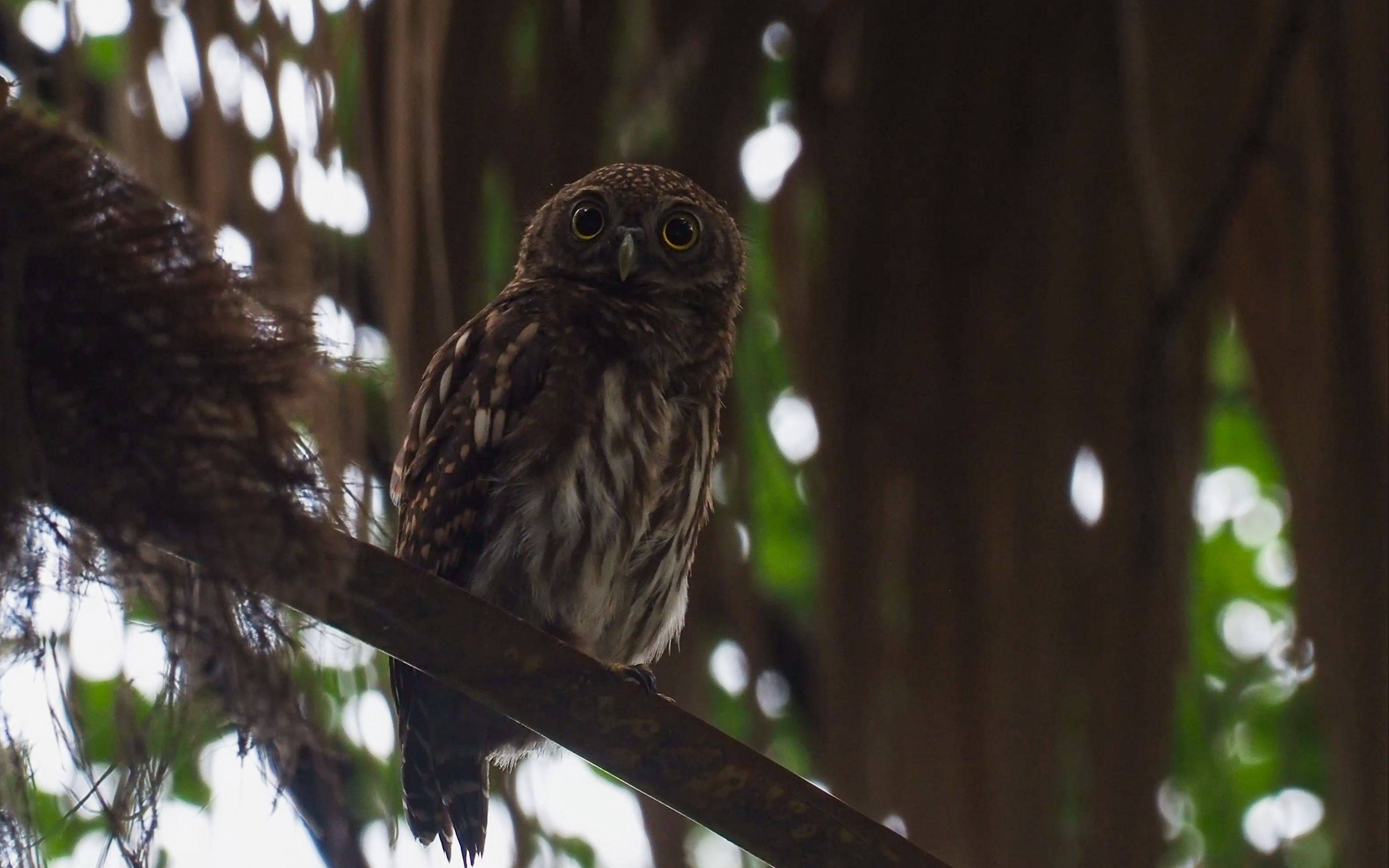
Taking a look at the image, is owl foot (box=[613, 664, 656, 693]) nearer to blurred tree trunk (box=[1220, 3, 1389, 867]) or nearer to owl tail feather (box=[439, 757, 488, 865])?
owl tail feather (box=[439, 757, 488, 865])

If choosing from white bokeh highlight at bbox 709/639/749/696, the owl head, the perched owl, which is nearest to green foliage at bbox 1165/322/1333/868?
white bokeh highlight at bbox 709/639/749/696

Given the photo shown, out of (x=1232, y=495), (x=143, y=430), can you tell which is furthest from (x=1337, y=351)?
(x=1232, y=495)

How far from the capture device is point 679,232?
10.1ft

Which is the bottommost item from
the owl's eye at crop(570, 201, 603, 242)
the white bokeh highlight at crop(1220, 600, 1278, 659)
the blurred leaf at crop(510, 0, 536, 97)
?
the blurred leaf at crop(510, 0, 536, 97)

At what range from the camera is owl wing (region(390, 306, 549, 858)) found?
2.47 metres

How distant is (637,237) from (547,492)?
0.75 meters

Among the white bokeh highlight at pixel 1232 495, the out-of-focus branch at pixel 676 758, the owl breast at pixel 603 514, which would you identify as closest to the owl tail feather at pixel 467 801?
the owl breast at pixel 603 514

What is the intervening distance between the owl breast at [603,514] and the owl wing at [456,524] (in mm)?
49

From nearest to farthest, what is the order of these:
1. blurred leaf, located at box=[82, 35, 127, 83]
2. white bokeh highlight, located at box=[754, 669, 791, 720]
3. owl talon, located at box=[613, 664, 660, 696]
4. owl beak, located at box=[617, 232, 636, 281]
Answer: blurred leaf, located at box=[82, 35, 127, 83]
white bokeh highlight, located at box=[754, 669, 791, 720]
owl talon, located at box=[613, 664, 660, 696]
owl beak, located at box=[617, 232, 636, 281]

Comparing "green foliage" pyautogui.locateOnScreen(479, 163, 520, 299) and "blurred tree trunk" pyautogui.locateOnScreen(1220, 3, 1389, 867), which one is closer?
"blurred tree trunk" pyautogui.locateOnScreen(1220, 3, 1389, 867)

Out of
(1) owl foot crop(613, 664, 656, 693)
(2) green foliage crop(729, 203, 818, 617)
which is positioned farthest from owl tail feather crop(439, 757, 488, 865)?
(2) green foliage crop(729, 203, 818, 617)

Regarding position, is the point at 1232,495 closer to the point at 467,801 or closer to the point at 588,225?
the point at 588,225

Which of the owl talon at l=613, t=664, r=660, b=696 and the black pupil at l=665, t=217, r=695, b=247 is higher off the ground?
the black pupil at l=665, t=217, r=695, b=247

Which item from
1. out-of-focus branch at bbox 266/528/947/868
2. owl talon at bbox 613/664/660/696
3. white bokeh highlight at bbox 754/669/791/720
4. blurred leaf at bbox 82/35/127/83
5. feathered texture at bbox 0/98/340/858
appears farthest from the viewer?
owl talon at bbox 613/664/660/696
